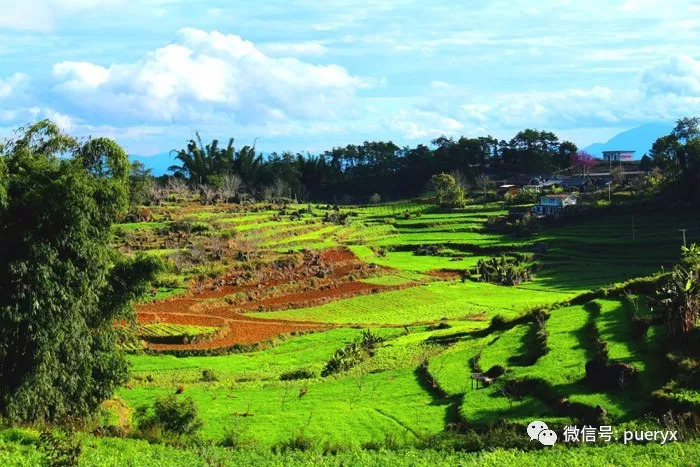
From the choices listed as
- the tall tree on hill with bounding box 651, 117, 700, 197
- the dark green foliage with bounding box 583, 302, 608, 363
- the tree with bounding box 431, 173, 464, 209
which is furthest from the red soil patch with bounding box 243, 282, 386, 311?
the tree with bounding box 431, 173, 464, 209

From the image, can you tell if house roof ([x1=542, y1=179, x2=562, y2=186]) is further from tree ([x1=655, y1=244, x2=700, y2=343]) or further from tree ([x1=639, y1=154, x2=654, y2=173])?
tree ([x1=655, y1=244, x2=700, y2=343])

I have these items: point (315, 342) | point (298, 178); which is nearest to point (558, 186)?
point (298, 178)

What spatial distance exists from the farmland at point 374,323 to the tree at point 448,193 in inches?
284

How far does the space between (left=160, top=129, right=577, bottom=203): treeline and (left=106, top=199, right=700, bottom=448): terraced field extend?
103ft

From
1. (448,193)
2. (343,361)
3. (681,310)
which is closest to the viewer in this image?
(681,310)

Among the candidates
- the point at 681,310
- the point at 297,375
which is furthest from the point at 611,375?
the point at 297,375

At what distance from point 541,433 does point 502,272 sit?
4478cm

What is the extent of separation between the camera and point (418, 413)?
2333 cm

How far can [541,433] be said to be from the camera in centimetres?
1827

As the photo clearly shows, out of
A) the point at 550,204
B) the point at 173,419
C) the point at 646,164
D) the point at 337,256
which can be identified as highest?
the point at 646,164

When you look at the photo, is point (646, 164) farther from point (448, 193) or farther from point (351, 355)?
point (351, 355)

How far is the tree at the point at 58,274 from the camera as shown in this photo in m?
19.3

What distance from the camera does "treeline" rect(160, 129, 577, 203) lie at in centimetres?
12825

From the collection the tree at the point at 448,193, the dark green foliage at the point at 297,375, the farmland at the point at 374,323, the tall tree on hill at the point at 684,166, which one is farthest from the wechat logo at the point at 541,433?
the tree at the point at 448,193
